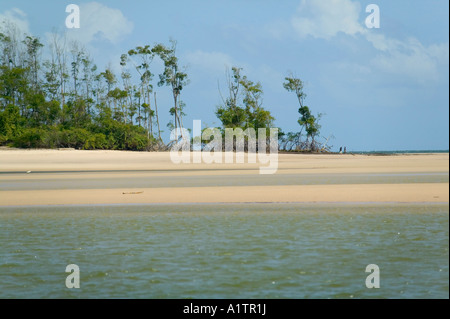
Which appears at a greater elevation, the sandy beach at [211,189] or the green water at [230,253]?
the sandy beach at [211,189]

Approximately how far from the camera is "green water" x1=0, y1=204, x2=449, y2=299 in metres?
6.29

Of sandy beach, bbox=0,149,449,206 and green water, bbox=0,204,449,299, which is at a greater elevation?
sandy beach, bbox=0,149,449,206

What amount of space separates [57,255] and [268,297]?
375 centimetres

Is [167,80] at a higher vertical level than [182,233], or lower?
higher

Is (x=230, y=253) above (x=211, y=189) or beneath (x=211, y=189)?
beneath

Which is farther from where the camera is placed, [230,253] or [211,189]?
[211,189]

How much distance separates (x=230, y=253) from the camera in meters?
8.21

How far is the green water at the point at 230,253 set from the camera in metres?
6.29

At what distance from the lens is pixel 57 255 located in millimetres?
8258

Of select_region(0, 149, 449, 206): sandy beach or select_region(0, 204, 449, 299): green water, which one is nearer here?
select_region(0, 204, 449, 299): green water

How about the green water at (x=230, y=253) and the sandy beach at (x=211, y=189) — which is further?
the sandy beach at (x=211, y=189)
